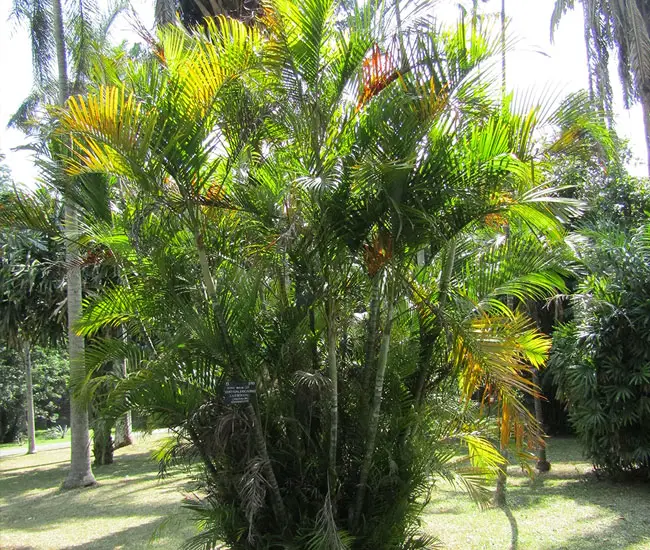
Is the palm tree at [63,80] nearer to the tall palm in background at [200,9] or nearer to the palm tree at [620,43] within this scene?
the tall palm in background at [200,9]

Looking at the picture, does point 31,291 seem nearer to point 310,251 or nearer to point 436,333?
point 310,251

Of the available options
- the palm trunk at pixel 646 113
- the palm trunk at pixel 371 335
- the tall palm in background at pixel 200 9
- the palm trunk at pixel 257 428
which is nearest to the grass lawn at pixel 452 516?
the palm trunk at pixel 257 428

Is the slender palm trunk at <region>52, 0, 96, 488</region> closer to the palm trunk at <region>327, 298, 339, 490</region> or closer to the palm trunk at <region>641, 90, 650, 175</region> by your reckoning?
the palm trunk at <region>327, 298, 339, 490</region>

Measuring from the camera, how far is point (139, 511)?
26.8 ft

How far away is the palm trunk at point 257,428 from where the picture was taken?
4168mm

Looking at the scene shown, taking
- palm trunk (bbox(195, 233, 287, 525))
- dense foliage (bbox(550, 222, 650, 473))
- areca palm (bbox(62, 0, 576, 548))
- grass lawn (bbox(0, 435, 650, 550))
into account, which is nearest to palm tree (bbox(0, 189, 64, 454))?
grass lawn (bbox(0, 435, 650, 550))

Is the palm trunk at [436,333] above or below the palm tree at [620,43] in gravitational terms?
below

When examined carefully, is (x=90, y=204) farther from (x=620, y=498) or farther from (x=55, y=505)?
(x=620, y=498)

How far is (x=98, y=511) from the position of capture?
838 centimetres

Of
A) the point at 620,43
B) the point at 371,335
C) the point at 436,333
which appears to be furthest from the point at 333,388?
the point at 620,43

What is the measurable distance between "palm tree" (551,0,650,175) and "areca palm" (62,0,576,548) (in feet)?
40.6

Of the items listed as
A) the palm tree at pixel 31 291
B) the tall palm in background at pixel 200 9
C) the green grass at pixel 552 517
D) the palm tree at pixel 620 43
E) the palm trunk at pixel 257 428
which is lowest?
the green grass at pixel 552 517

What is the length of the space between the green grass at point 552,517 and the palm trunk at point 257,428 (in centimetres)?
241

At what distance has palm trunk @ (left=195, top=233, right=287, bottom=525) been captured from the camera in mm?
4168
